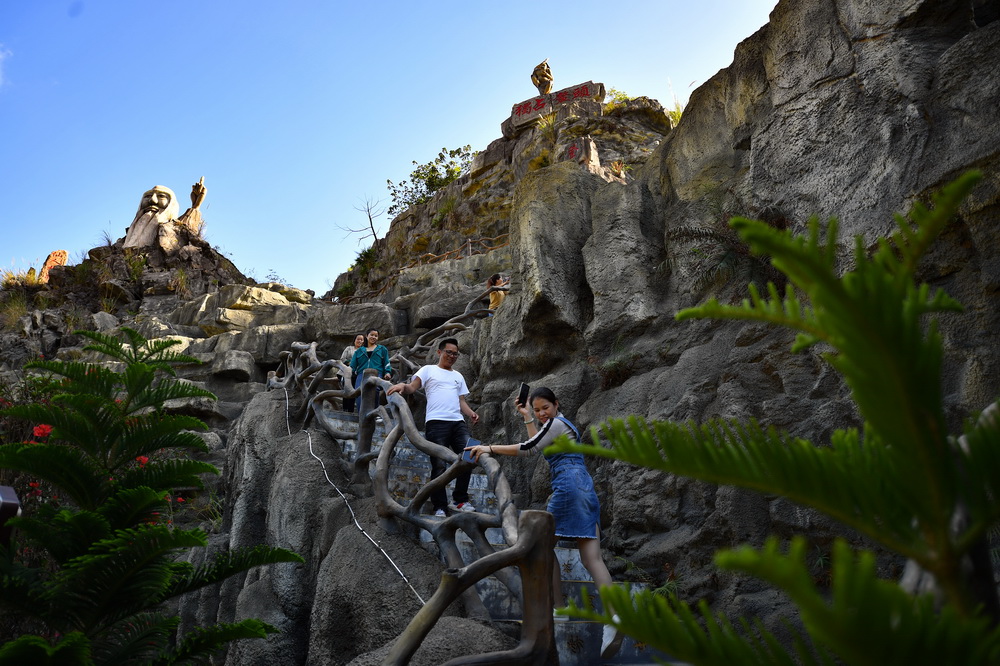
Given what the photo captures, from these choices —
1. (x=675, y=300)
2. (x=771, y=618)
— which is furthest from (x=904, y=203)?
(x=771, y=618)

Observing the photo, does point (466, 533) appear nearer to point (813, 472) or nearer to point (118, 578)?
point (118, 578)

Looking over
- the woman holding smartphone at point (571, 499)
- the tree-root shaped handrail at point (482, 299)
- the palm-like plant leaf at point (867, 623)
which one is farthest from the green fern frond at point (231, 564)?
the tree-root shaped handrail at point (482, 299)

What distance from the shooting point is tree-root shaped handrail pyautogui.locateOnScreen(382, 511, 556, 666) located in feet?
11.4

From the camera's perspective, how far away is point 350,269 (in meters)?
31.2

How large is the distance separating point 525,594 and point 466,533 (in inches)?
50.5

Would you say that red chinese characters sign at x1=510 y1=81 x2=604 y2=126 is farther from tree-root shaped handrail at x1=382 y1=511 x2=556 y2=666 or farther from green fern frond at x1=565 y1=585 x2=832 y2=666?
green fern frond at x1=565 y1=585 x2=832 y2=666

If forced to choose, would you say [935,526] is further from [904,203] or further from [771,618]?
[904,203]

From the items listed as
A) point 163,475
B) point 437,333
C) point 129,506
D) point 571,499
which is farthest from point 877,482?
point 437,333

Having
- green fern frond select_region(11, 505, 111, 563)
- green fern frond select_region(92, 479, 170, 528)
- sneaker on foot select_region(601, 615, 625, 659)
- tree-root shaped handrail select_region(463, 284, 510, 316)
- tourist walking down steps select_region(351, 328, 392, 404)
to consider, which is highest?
tree-root shaped handrail select_region(463, 284, 510, 316)

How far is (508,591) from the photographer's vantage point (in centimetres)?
497

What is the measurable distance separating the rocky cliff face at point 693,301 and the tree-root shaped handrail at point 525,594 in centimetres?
37

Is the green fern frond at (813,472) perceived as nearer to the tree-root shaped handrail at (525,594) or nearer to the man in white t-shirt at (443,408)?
the tree-root shaped handrail at (525,594)

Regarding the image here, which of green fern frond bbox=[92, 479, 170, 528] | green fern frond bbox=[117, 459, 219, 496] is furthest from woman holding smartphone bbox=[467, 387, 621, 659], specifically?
green fern frond bbox=[92, 479, 170, 528]

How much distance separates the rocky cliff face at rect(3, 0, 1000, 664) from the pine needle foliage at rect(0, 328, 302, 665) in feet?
3.70
